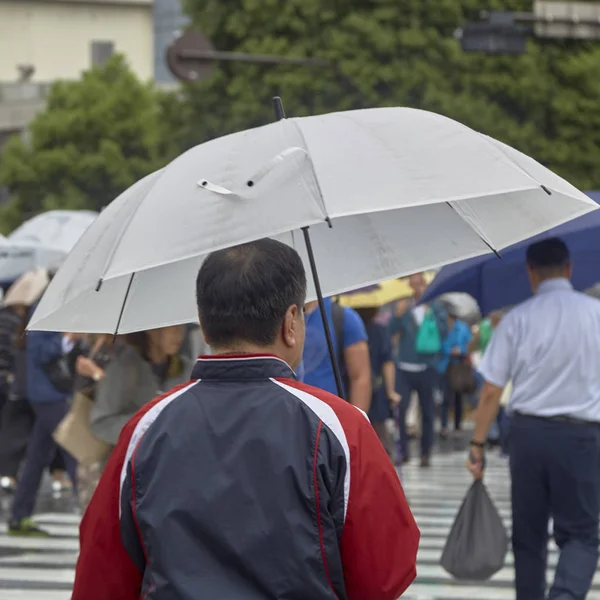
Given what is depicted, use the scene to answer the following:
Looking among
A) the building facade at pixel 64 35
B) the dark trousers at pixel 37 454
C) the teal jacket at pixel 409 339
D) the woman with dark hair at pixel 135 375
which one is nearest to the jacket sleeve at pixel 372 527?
the woman with dark hair at pixel 135 375

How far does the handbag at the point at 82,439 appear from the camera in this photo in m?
8.07

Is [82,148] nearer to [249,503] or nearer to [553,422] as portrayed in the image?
[553,422]

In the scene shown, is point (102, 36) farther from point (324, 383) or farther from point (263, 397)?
point (263, 397)

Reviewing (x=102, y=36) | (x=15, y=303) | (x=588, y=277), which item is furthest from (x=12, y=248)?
(x=102, y=36)

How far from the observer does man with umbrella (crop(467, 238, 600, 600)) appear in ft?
24.4

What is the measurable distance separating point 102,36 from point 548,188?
6255 cm

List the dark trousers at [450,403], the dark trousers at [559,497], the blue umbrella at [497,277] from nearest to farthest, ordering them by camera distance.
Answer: the dark trousers at [559,497], the blue umbrella at [497,277], the dark trousers at [450,403]

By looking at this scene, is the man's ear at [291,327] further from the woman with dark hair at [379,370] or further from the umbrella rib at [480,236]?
the woman with dark hair at [379,370]

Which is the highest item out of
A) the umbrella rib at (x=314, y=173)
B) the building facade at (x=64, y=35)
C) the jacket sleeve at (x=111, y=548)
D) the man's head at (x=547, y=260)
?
the building facade at (x=64, y=35)

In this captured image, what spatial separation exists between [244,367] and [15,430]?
1008cm

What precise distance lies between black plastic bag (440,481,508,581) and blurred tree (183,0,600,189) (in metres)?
28.5

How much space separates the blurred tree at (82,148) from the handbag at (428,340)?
30.5 meters

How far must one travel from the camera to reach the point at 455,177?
15.2ft

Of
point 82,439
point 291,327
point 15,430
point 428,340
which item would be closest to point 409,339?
point 428,340
